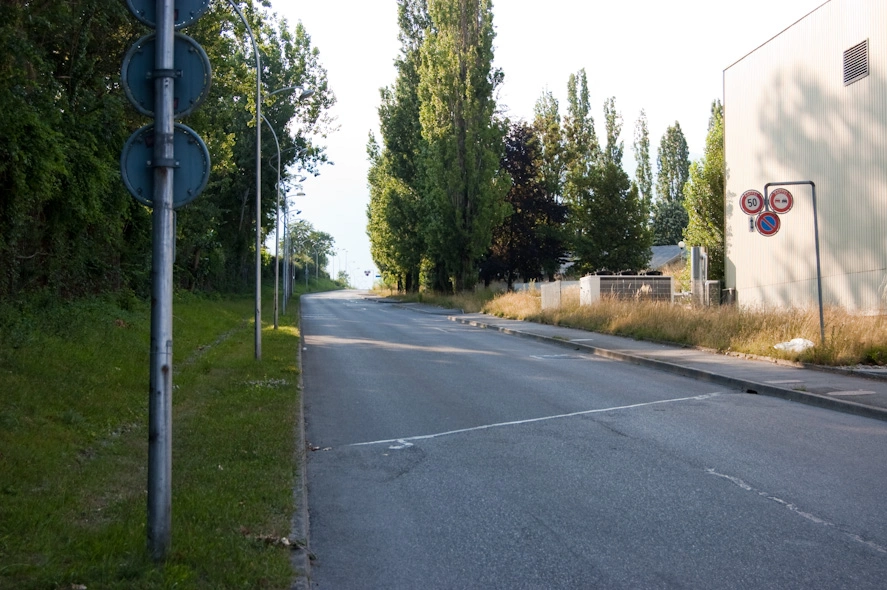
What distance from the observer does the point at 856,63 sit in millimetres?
25594

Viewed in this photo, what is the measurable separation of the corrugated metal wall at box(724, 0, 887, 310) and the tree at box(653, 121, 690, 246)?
2203 inches

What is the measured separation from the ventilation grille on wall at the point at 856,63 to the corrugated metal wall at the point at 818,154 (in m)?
0.20

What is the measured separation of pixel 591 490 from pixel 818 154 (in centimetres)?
2437

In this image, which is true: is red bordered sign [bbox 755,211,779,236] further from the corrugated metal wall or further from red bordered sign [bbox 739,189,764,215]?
the corrugated metal wall

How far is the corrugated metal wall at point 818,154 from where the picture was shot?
24.7 meters

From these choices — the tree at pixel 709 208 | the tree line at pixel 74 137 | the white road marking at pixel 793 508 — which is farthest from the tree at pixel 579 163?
the white road marking at pixel 793 508

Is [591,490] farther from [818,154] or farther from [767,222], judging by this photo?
[818,154]

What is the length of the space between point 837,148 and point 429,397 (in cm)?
1950

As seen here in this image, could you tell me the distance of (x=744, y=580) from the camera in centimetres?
481

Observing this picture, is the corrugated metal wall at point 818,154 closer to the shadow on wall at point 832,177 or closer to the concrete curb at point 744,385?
the shadow on wall at point 832,177

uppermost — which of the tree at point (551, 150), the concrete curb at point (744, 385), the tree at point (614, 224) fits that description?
the tree at point (551, 150)

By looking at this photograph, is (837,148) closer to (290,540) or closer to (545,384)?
(545,384)

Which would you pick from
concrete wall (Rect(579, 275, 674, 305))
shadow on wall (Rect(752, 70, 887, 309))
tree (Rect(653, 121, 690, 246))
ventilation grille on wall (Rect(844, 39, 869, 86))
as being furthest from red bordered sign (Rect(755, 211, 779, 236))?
tree (Rect(653, 121, 690, 246))

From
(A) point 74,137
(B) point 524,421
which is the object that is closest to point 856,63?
(B) point 524,421
